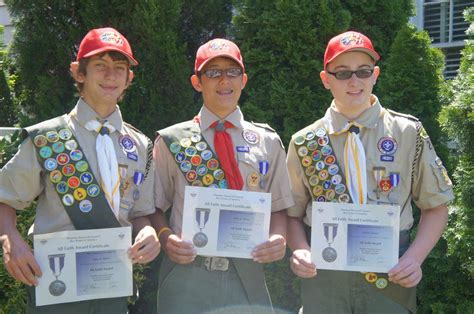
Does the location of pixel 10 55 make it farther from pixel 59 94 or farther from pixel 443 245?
pixel 443 245

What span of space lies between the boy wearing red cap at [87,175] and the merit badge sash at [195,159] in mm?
167

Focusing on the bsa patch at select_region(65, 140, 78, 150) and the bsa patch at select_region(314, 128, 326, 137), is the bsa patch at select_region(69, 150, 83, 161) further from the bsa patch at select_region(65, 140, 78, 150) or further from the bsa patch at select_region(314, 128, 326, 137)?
the bsa patch at select_region(314, 128, 326, 137)

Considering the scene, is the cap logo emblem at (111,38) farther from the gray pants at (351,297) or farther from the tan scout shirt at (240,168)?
the gray pants at (351,297)

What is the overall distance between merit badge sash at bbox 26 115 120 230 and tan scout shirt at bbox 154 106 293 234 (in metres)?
0.40

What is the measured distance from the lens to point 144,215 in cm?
336

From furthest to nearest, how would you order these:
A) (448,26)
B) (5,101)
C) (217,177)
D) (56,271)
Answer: (448,26)
(5,101)
(217,177)
(56,271)

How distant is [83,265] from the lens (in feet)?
9.66

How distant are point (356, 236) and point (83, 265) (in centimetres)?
142

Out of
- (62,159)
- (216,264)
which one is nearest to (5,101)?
(62,159)

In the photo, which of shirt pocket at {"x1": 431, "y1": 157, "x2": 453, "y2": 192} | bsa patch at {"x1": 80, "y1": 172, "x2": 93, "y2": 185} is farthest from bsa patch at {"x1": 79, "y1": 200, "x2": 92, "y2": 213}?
shirt pocket at {"x1": 431, "y1": 157, "x2": 453, "y2": 192}

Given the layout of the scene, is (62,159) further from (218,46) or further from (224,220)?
(218,46)

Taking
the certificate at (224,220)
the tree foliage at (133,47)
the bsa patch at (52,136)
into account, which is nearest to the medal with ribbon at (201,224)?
the certificate at (224,220)

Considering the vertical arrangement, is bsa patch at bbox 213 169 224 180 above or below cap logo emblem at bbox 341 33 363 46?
below

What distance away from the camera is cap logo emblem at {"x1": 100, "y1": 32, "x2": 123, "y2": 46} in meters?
3.24
